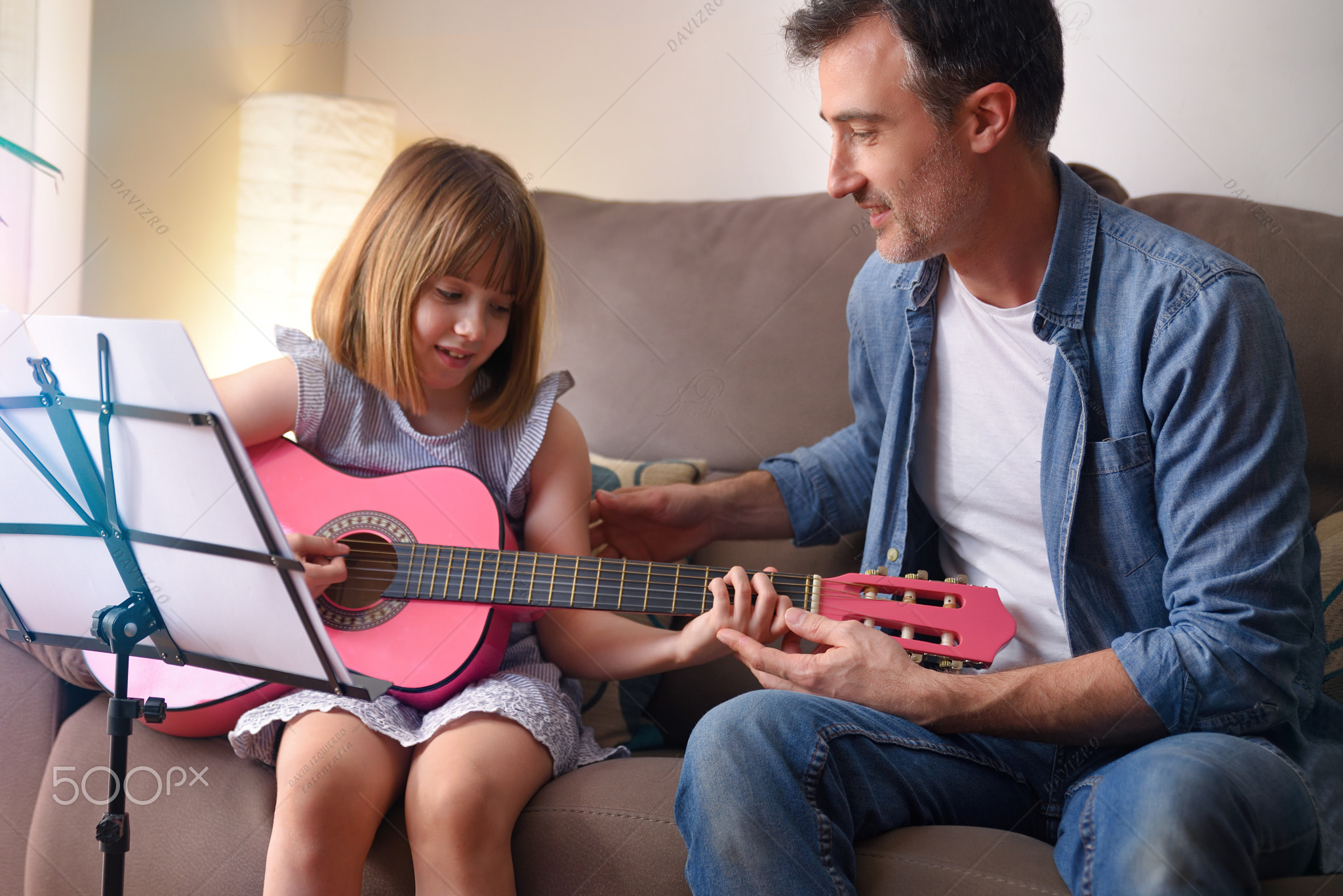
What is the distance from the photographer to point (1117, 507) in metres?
0.95

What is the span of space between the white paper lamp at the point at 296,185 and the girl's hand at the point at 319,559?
976 mm

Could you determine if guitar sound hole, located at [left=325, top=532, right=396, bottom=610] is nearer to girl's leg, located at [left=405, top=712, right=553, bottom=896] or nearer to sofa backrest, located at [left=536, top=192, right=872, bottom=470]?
girl's leg, located at [left=405, top=712, right=553, bottom=896]

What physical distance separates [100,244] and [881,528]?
1576 mm

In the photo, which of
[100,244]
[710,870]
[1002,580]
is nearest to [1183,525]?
[1002,580]

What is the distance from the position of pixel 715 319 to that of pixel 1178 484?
0.77 metres

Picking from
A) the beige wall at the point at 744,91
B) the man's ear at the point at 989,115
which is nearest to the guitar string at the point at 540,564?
the man's ear at the point at 989,115

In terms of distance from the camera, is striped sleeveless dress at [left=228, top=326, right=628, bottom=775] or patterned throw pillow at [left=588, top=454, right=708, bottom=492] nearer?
striped sleeveless dress at [left=228, top=326, right=628, bottom=775]

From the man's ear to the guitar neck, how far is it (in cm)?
54

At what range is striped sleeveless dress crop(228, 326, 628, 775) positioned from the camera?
3.38 ft

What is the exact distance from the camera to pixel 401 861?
36.6 inches

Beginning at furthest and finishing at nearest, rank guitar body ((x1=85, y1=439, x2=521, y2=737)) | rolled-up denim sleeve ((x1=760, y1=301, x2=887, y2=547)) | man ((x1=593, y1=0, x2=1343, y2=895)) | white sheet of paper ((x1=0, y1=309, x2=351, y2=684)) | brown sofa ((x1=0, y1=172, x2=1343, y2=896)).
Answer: rolled-up denim sleeve ((x1=760, y1=301, x2=887, y2=547)), guitar body ((x1=85, y1=439, x2=521, y2=737)), brown sofa ((x1=0, y1=172, x2=1343, y2=896)), man ((x1=593, y1=0, x2=1343, y2=895)), white sheet of paper ((x1=0, y1=309, x2=351, y2=684))

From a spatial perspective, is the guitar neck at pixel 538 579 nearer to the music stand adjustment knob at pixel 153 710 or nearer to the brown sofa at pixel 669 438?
the brown sofa at pixel 669 438

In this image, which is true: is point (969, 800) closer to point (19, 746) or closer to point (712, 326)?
point (712, 326)

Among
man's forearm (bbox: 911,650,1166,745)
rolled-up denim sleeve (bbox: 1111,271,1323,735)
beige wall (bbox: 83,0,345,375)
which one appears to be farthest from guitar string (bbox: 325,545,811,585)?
beige wall (bbox: 83,0,345,375)
